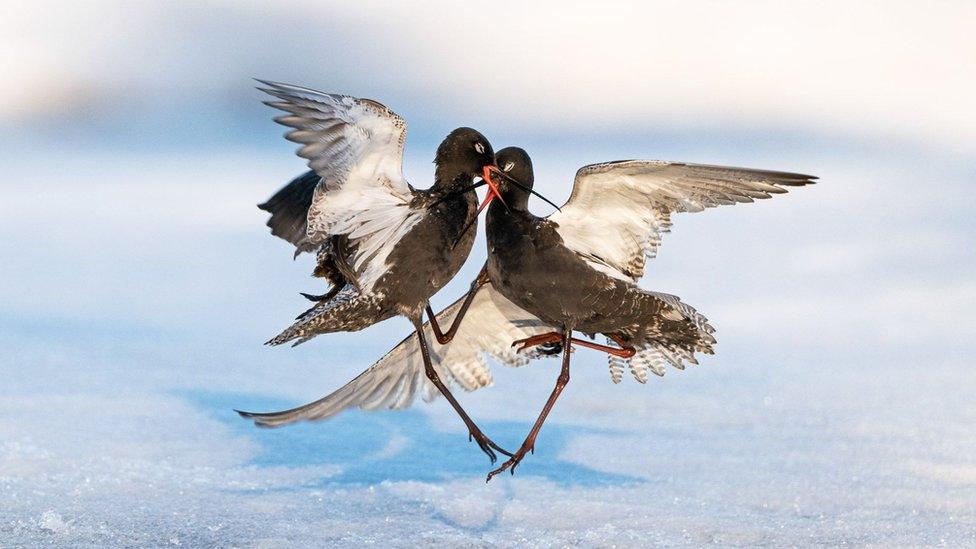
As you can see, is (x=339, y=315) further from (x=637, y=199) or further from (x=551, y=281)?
(x=637, y=199)

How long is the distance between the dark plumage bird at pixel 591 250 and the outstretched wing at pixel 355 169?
0.38m

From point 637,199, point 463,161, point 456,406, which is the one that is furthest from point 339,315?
point 637,199

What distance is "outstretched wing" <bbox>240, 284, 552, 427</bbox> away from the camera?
5.30 m

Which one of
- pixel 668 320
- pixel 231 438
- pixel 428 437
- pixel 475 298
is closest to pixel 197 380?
pixel 231 438

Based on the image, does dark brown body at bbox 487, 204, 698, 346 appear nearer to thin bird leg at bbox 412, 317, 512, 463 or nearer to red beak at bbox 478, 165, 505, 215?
red beak at bbox 478, 165, 505, 215

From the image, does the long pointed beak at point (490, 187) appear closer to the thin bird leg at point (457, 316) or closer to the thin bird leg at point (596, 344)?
the thin bird leg at point (457, 316)

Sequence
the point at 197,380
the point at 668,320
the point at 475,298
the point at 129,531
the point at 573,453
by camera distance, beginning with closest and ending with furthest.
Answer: the point at 129,531, the point at 668,320, the point at 475,298, the point at 573,453, the point at 197,380

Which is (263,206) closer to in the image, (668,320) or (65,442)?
(65,442)

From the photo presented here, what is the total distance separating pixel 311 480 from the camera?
539cm

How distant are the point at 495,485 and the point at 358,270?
111 centimetres

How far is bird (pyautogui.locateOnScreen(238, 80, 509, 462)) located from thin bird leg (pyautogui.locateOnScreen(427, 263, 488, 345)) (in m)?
0.14

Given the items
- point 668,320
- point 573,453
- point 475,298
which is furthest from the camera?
point 573,453

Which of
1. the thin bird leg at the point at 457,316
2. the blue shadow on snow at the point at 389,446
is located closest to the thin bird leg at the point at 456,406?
Result: the thin bird leg at the point at 457,316

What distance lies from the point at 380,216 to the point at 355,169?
219 mm
